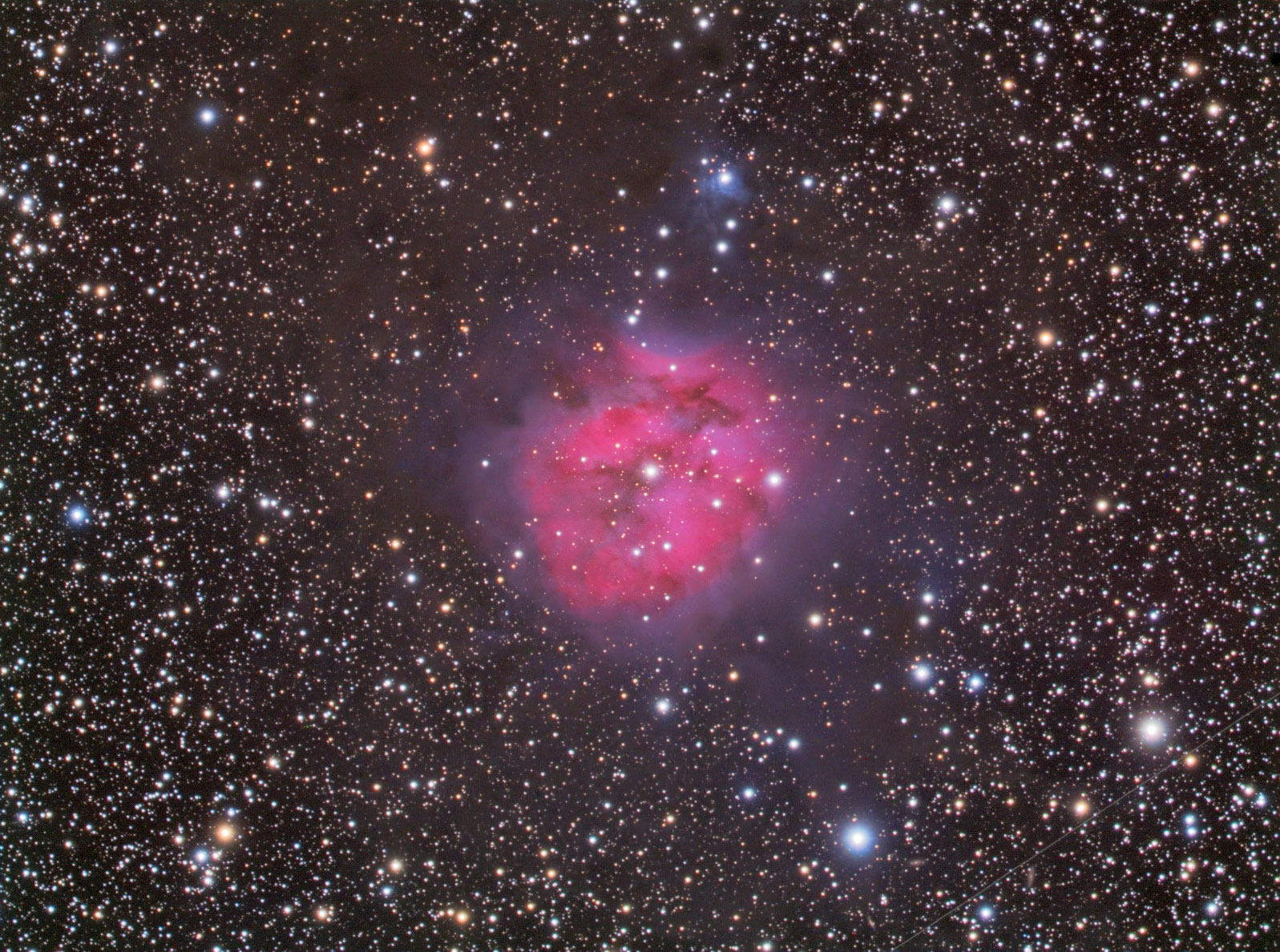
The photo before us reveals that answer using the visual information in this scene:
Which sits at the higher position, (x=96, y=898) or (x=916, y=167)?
(x=916, y=167)

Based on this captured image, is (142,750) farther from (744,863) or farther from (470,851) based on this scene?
(744,863)

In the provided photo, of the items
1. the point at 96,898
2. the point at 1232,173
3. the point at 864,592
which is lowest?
the point at 96,898

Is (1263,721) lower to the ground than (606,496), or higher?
lower

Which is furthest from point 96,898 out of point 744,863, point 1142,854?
point 1142,854

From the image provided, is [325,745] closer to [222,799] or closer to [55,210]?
[222,799]

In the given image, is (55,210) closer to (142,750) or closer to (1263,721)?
(142,750)


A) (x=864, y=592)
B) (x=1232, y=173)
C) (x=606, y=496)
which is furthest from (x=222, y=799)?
(x=1232, y=173)
